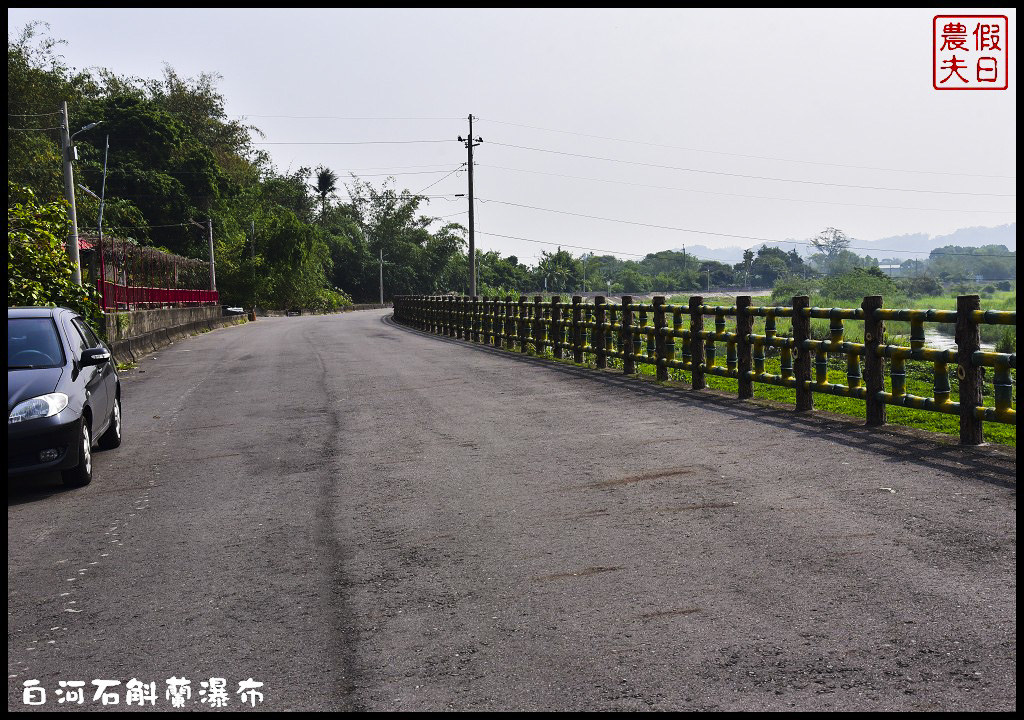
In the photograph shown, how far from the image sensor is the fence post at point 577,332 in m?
19.8

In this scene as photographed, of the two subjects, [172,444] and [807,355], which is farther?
[807,355]

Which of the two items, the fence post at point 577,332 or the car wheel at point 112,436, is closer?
the car wheel at point 112,436

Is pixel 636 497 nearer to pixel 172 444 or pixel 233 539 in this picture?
pixel 233 539

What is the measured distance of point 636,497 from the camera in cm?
709

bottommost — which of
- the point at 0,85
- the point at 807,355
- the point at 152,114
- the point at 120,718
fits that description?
the point at 120,718

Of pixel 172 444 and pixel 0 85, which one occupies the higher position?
pixel 0 85

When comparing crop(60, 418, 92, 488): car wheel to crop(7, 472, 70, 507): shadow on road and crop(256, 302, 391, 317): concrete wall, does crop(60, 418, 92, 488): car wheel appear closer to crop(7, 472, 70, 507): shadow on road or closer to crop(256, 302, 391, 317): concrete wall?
crop(7, 472, 70, 507): shadow on road

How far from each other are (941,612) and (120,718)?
3.50 meters

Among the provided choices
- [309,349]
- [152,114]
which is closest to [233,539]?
[309,349]

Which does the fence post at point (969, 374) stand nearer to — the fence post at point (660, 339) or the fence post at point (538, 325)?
the fence post at point (660, 339)

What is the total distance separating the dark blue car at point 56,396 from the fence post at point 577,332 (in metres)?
11.0

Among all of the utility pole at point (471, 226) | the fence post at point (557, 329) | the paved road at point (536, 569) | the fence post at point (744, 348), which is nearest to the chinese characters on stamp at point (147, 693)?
the paved road at point (536, 569)

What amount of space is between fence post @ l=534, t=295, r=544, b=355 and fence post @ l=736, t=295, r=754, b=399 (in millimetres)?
9532

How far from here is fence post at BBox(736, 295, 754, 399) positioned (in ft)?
42.1
